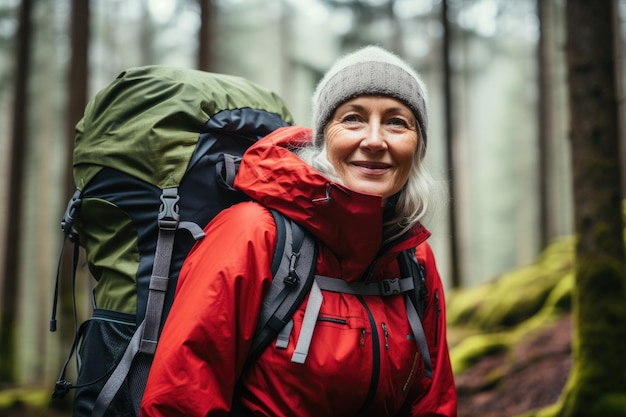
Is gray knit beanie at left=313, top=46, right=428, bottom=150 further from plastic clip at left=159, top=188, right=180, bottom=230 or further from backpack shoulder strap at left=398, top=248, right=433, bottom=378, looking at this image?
plastic clip at left=159, top=188, right=180, bottom=230

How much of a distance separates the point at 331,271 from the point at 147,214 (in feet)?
2.76

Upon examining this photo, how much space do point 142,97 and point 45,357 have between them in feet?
74.1

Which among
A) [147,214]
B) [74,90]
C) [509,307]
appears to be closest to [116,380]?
[147,214]

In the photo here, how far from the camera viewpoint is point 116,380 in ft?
7.51

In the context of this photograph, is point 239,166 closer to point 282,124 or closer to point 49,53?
point 282,124

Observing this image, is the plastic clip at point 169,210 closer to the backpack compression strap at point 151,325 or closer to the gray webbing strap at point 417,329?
the backpack compression strap at point 151,325

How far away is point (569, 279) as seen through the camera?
988cm

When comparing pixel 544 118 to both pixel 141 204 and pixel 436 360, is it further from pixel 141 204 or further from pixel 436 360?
pixel 141 204

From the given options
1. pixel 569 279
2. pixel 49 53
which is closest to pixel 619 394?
pixel 569 279

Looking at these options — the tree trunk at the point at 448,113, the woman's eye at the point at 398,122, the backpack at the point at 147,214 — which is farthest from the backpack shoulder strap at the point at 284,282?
the tree trunk at the point at 448,113

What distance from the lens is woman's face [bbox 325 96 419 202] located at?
244cm

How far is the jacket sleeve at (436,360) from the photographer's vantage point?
265 cm

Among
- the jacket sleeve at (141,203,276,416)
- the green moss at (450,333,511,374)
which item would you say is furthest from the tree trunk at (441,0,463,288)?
the jacket sleeve at (141,203,276,416)

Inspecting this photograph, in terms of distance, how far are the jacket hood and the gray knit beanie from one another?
1.19 feet
